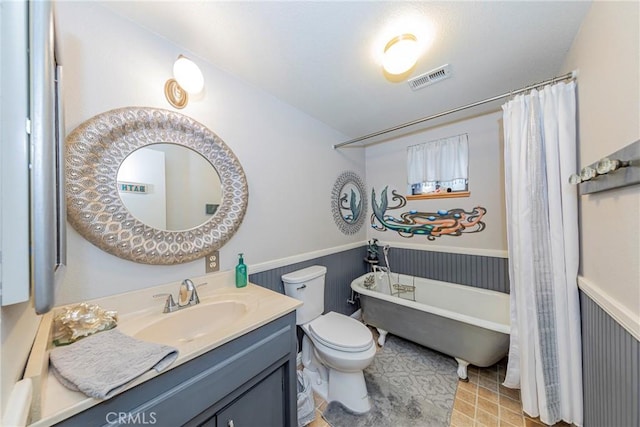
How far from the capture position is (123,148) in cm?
103

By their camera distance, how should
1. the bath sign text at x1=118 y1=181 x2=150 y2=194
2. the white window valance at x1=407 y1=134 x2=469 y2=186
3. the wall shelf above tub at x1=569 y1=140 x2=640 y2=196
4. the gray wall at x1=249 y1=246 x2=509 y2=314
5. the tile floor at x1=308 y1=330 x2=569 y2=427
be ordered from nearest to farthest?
the wall shelf above tub at x1=569 y1=140 x2=640 y2=196 < the bath sign text at x1=118 y1=181 x2=150 y2=194 < the tile floor at x1=308 y1=330 x2=569 y2=427 < the gray wall at x1=249 y1=246 x2=509 y2=314 < the white window valance at x1=407 y1=134 x2=469 y2=186

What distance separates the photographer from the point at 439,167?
2.28 m

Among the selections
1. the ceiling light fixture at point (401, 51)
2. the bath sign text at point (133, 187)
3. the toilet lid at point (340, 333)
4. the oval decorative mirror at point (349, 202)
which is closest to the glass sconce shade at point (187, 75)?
the bath sign text at point (133, 187)

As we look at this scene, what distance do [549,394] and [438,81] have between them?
2065 mm

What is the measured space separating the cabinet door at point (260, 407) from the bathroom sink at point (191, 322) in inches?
12.2

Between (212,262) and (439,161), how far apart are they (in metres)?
2.34

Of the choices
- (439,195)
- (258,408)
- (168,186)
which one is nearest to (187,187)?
(168,186)

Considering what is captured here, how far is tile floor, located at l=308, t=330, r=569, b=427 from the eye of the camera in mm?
1303

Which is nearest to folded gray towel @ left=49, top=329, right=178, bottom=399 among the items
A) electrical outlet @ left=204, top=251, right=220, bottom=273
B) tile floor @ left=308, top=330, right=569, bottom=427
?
electrical outlet @ left=204, top=251, right=220, bottom=273

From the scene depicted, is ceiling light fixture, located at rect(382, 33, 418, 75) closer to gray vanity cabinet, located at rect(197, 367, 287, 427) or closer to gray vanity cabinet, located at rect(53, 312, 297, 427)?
gray vanity cabinet, located at rect(53, 312, 297, 427)

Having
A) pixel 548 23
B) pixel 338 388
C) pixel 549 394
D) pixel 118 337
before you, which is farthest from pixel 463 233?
pixel 118 337

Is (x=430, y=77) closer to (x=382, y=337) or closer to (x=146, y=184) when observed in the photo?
(x=146, y=184)

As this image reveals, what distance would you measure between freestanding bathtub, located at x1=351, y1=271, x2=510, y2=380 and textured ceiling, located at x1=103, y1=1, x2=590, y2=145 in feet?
5.70

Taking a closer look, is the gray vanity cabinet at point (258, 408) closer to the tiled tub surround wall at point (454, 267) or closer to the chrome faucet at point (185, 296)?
the chrome faucet at point (185, 296)
